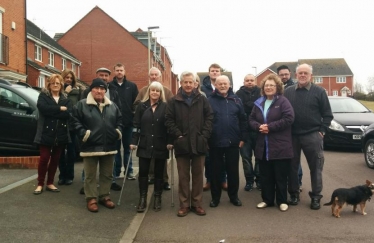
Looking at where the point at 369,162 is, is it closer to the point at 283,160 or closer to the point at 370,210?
the point at 370,210

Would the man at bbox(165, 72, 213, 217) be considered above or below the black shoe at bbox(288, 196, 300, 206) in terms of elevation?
above

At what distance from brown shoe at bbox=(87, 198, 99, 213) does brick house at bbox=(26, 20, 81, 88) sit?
20651mm

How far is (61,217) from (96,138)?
1.22 meters

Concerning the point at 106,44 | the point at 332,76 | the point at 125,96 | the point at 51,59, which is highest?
the point at 332,76

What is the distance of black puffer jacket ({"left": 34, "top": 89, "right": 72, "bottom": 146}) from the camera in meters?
6.21

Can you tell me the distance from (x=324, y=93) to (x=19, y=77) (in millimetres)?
18094

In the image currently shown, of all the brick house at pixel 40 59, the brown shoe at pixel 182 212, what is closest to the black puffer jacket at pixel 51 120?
the brown shoe at pixel 182 212

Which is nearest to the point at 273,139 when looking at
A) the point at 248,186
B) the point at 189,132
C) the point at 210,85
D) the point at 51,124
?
the point at 189,132

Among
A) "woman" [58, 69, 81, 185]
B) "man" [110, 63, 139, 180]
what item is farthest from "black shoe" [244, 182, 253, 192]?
"woman" [58, 69, 81, 185]

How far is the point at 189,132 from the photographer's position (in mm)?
5465

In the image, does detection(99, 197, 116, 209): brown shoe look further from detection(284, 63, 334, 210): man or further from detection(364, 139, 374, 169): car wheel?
detection(364, 139, 374, 169): car wheel

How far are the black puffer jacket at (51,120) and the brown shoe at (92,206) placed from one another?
1314 millimetres

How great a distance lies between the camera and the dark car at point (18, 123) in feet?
28.5

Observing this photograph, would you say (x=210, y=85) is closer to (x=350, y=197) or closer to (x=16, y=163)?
(x=350, y=197)
